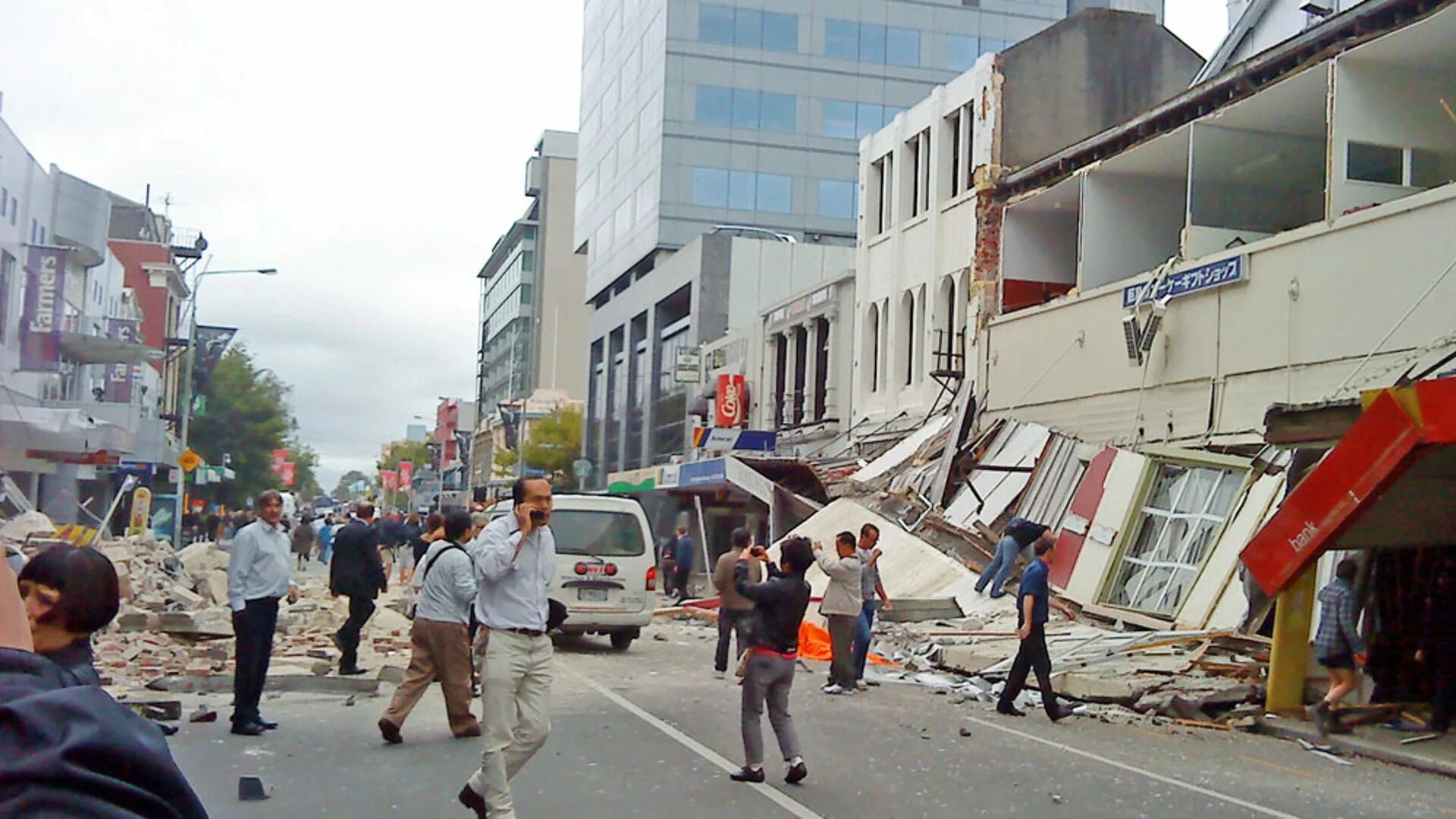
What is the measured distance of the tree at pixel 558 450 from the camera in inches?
3049

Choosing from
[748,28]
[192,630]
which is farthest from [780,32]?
[192,630]

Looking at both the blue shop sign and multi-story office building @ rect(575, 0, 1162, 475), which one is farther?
multi-story office building @ rect(575, 0, 1162, 475)

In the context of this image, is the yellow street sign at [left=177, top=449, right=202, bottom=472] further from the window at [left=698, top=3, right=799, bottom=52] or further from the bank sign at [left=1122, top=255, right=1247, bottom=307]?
the window at [left=698, top=3, right=799, bottom=52]

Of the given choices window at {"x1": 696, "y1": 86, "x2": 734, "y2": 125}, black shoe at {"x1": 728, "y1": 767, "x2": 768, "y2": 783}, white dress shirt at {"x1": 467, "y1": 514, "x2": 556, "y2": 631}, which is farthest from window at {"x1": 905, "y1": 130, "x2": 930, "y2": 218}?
white dress shirt at {"x1": 467, "y1": 514, "x2": 556, "y2": 631}

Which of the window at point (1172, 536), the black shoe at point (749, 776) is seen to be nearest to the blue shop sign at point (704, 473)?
the window at point (1172, 536)

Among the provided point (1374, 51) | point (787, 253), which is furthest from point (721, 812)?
point (787, 253)

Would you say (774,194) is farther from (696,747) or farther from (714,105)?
(696,747)

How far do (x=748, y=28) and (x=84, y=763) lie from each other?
6238cm

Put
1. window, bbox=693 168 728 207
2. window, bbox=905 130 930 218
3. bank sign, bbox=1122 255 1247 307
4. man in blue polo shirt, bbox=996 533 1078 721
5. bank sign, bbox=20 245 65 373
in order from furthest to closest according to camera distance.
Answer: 1. window, bbox=693 168 728 207
2. bank sign, bbox=20 245 65 373
3. window, bbox=905 130 930 218
4. bank sign, bbox=1122 255 1247 307
5. man in blue polo shirt, bbox=996 533 1078 721

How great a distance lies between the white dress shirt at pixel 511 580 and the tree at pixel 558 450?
68.8 metres

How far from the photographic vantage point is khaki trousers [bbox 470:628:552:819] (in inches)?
283

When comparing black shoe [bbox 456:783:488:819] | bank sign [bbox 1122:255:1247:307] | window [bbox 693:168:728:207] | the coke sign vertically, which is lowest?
black shoe [bbox 456:783:488:819]

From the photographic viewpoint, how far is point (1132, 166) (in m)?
26.2

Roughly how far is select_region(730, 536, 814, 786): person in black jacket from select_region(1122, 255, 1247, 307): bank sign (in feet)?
48.4
